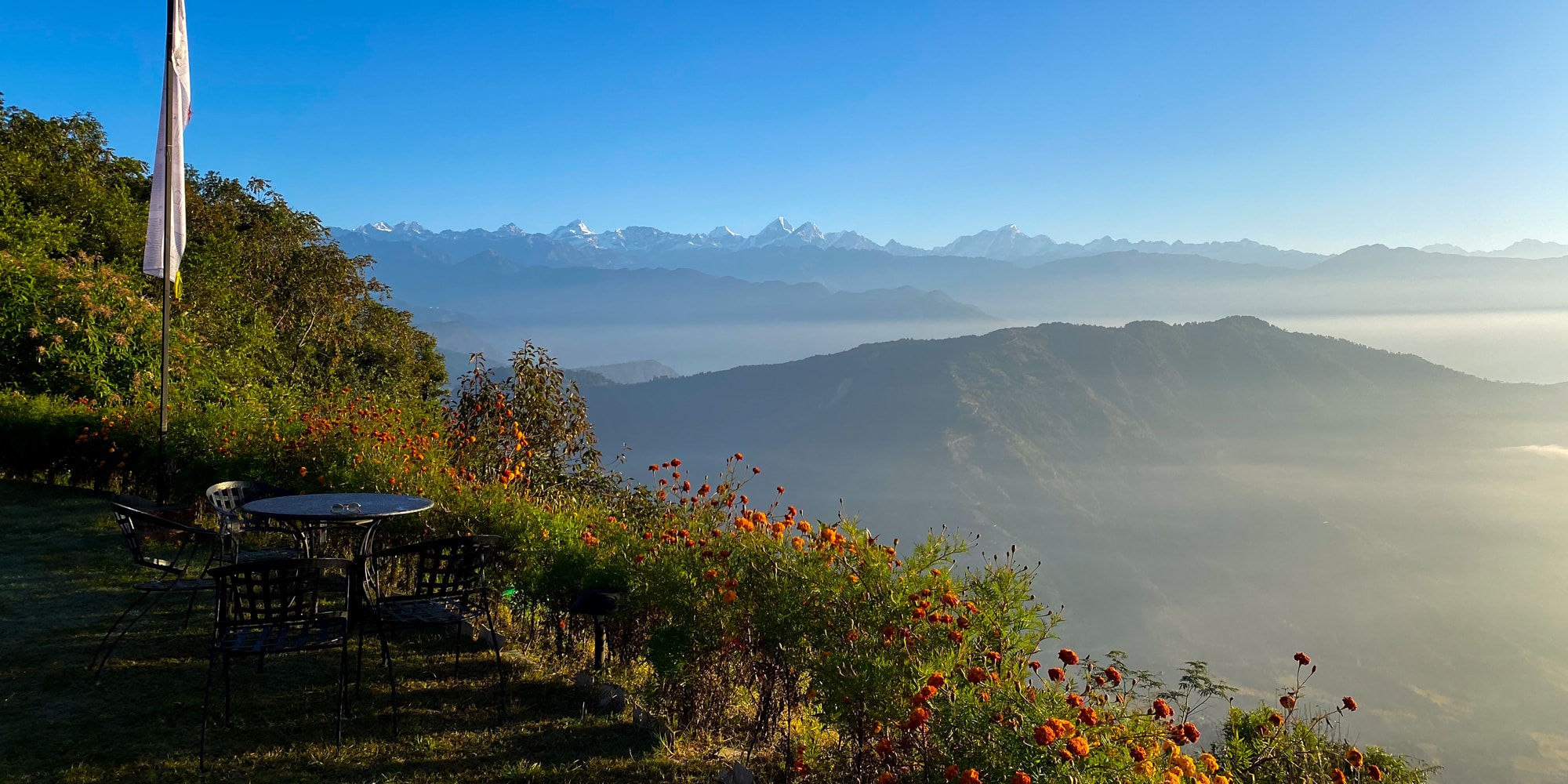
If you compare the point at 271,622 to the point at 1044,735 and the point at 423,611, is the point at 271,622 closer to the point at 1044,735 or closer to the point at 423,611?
the point at 423,611

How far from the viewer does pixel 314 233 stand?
24.6 meters

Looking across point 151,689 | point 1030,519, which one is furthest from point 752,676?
point 1030,519

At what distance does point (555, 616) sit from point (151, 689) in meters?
2.03

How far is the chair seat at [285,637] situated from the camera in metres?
3.57

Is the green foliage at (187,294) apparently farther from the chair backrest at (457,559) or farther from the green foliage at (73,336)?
the chair backrest at (457,559)

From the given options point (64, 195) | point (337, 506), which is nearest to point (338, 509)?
point (337, 506)

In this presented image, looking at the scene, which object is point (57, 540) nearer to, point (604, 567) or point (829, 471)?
point (604, 567)

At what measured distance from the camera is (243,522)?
5.59m

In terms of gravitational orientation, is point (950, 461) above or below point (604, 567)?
below

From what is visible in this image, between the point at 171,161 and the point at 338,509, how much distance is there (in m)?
5.51

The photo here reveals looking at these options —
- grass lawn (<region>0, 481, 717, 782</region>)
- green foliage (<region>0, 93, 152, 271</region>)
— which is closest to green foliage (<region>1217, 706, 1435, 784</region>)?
grass lawn (<region>0, 481, 717, 782</region>)

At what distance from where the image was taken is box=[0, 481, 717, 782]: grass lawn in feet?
11.8

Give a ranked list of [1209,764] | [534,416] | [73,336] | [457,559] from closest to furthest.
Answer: [1209,764] → [457,559] → [534,416] → [73,336]

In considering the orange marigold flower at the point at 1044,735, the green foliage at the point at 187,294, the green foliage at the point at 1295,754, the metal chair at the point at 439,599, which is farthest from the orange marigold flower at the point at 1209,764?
the green foliage at the point at 187,294
